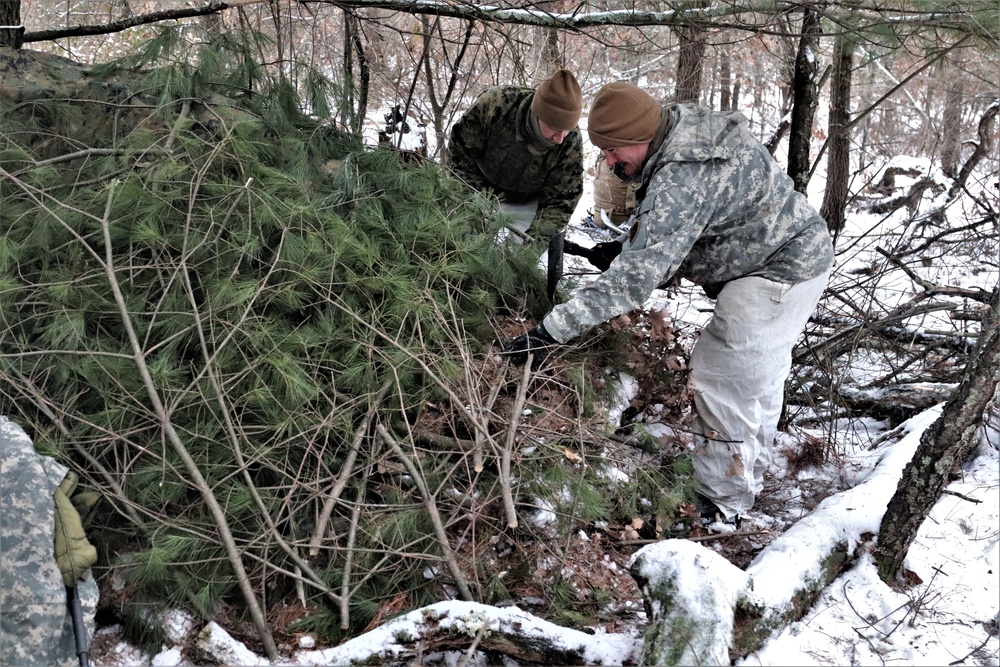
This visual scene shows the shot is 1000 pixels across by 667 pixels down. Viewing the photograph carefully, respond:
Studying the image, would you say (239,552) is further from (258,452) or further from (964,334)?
(964,334)

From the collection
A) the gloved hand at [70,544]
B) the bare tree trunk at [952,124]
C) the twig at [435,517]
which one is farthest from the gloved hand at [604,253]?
the bare tree trunk at [952,124]

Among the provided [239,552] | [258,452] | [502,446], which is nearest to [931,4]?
[502,446]

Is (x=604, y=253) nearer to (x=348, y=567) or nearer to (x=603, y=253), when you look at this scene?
(x=603, y=253)

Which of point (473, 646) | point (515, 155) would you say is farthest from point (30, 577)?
point (515, 155)

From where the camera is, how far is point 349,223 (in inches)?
131

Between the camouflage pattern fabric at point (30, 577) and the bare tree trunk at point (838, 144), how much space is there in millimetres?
4965

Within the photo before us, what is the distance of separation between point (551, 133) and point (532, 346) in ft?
4.15

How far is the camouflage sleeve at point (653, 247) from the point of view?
2787 millimetres

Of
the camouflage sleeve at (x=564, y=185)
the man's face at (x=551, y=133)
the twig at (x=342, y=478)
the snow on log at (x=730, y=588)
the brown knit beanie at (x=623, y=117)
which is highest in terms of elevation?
the brown knit beanie at (x=623, y=117)

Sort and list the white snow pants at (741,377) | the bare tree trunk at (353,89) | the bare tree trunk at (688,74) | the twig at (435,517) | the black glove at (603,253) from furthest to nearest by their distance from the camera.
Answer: the bare tree trunk at (688,74)
the bare tree trunk at (353,89)
the black glove at (603,253)
the white snow pants at (741,377)
the twig at (435,517)

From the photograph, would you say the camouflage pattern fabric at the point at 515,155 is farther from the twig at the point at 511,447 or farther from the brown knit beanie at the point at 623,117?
the twig at the point at 511,447

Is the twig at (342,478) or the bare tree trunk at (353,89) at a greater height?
the bare tree trunk at (353,89)

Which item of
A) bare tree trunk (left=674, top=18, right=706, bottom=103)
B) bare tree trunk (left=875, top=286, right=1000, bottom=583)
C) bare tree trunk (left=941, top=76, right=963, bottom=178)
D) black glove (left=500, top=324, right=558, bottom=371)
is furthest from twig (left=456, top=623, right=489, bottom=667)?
bare tree trunk (left=941, top=76, right=963, bottom=178)

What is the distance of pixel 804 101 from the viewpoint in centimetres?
397
